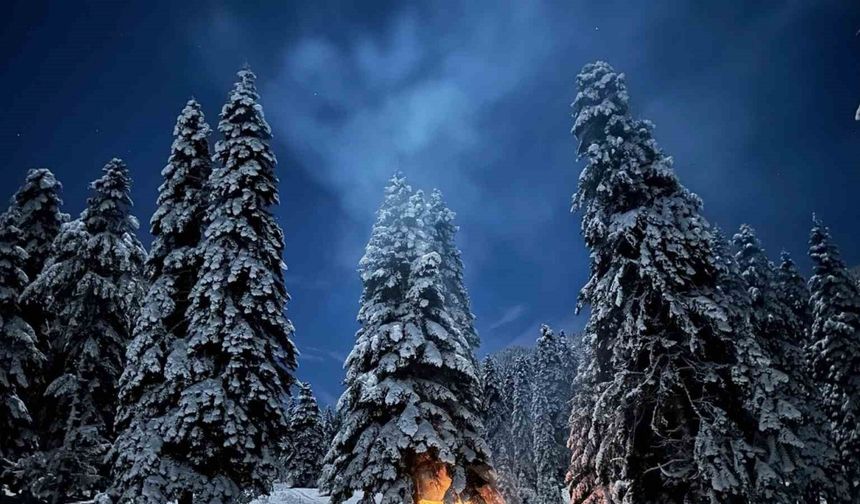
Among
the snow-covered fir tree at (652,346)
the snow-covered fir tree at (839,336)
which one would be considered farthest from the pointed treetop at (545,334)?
the snow-covered fir tree at (652,346)

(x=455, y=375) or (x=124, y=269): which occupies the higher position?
(x=124, y=269)

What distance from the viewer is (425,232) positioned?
74.2ft

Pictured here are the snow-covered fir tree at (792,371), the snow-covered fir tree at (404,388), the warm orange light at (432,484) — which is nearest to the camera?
the snow-covered fir tree at (404,388)

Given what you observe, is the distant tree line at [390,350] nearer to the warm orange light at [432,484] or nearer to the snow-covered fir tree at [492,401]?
the warm orange light at [432,484]

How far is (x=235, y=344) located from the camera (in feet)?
57.9

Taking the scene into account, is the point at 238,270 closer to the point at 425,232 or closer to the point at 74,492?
the point at 425,232

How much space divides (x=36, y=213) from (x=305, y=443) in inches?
1801

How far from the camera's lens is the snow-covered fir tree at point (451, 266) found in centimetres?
2277

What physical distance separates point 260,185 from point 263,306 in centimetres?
472

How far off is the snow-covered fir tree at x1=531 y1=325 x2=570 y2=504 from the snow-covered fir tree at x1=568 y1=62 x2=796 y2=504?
109 feet

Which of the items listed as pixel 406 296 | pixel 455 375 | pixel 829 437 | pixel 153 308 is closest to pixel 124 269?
pixel 153 308

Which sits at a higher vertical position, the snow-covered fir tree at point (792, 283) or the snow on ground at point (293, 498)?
the snow-covered fir tree at point (792, 283)

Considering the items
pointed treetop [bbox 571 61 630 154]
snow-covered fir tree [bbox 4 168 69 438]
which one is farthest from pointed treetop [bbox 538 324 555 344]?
snow-covered fir tree [bbox 4 168 69 438]

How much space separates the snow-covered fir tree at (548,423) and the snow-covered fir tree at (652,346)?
33.2 metres
